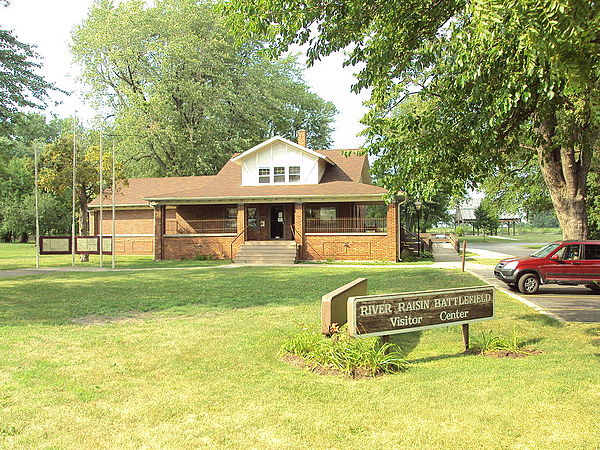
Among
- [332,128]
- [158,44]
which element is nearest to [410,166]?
[158,44]

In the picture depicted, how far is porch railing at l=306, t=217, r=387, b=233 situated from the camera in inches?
1139

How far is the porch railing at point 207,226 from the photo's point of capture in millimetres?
31156

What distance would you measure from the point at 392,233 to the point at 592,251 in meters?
12.7

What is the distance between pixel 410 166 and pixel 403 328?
284cm

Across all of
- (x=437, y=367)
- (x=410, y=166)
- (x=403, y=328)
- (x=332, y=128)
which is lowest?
(x=437, y=367)

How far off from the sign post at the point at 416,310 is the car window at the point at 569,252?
28.2ft

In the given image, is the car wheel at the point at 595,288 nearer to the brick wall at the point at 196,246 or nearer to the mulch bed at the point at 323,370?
the mulch bed at the point at 323,370

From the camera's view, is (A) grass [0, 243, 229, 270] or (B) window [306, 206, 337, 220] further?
(B) window [306, 206, 337, 220]

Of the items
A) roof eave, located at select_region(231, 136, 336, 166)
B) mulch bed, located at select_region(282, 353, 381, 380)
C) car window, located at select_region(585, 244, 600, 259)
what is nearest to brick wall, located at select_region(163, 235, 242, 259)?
roof eave, located at select_region(231, 136, 336, 166)

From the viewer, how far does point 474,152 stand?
873 cm

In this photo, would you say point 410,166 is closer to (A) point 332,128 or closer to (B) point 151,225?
(B) point 151,225

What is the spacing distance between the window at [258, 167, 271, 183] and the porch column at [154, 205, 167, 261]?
610 centimetres

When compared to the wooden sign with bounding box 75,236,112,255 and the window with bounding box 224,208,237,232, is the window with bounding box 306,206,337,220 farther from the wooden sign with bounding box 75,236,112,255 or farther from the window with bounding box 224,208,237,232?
the wooden sign with bounding box 75,236,112,255

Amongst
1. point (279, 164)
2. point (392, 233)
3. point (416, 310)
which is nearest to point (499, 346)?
point (416, 310)
